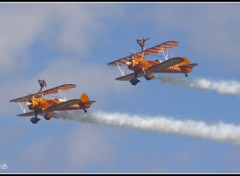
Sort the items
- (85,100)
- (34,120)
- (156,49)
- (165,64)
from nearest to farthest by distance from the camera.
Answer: (165,64) < (34,120) < (85,100) < (156,49)

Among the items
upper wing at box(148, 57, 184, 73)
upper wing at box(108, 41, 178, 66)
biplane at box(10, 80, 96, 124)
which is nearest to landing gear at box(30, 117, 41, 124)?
biplane at box(10, 80, 96, 124)

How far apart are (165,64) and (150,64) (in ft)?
6.53

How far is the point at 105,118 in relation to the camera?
6141 centimetres

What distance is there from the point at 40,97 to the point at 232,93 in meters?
19.5

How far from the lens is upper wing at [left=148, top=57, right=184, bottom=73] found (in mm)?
55334

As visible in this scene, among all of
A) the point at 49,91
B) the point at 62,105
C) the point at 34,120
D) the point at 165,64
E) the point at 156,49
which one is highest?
the point at 156,49

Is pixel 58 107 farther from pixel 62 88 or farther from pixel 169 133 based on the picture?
pixel 169 133

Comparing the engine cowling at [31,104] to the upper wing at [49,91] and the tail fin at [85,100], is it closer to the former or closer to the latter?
the upper wing at [49,91]

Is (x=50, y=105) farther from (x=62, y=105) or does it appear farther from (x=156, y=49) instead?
(x=156, y=49)

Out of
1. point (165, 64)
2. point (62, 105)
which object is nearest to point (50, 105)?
point (62, 105)

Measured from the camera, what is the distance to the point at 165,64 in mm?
57062

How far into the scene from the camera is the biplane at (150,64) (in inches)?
2263

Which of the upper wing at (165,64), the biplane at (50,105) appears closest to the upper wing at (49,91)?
the biplane at (50,105)

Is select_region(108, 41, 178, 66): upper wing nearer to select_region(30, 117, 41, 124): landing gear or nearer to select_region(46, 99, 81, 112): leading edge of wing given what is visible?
select_region(46, 99, 81, 112): leading edge of wing
